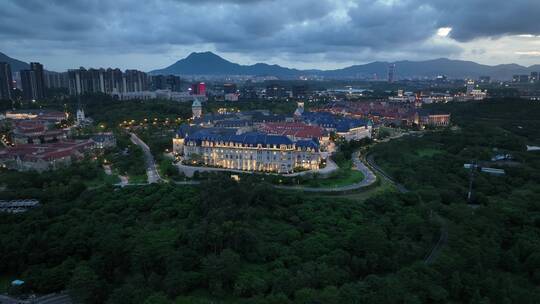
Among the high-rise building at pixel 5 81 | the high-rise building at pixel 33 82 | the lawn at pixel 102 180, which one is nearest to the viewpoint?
the lawn at pixel 102 180

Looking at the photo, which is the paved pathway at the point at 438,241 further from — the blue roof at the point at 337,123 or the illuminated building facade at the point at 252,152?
the blue roof at the point at 337,123

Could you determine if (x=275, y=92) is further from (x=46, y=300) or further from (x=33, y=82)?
(x=46, y=300)

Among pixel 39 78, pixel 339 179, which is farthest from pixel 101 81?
pixel 339 179

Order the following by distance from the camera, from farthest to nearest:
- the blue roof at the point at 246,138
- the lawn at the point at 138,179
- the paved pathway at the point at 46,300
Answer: the blue roof at the point at 246,138
the lawn at the point at 138,179
the paved pathway at the point at 46,300

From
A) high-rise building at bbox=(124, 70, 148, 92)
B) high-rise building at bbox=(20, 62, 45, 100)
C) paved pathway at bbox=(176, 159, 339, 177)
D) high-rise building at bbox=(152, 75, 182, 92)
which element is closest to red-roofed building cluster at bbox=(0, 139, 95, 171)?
paved pathway at bbox=(176, 159, 339, 177)

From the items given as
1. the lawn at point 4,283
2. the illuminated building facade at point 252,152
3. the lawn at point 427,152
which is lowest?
the lawn at point 4,283

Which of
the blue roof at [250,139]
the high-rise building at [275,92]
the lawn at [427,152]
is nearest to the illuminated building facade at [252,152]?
the blue roof at [250,139]

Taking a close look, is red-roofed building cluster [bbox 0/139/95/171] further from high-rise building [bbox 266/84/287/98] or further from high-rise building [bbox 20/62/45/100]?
high-rise building [bbox 266/84/287/98]

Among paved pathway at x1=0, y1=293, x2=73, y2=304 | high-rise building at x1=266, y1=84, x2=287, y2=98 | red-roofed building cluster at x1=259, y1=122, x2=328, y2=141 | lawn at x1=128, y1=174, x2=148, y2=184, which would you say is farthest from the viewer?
high-rise building at x1=266, y1=84, x2=287, y2=98
